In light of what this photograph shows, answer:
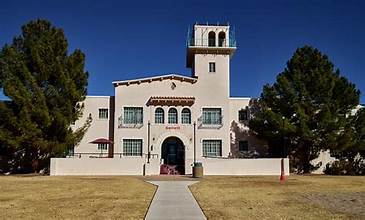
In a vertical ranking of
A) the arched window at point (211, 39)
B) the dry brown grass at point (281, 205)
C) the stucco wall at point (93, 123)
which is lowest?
the dry brown grass at point (281, 205)

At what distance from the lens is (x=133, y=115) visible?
35938 millimetres

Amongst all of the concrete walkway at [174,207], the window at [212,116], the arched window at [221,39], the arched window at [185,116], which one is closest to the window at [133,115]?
the arched window at [185,116]

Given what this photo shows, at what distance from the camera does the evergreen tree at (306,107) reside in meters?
33.2

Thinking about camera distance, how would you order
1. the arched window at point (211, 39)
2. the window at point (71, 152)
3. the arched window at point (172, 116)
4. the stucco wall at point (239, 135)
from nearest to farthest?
the window at point (71, 152), the arched window at point (172, 116), the stucco wall at point (239, 135), the arched window at point (211, 39)

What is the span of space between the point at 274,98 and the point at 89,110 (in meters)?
15.9

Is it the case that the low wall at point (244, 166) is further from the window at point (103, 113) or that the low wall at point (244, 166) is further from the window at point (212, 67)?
the window at point (103, 113)

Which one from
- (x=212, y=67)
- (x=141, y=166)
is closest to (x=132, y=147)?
(x=141, y=166)

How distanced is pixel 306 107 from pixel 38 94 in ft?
70.2

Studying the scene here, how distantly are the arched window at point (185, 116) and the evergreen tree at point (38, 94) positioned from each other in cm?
876

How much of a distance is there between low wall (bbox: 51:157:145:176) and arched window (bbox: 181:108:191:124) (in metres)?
5.93

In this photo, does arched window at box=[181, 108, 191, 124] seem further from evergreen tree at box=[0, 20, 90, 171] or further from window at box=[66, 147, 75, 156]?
window at box=[66, 147, 75, 156]

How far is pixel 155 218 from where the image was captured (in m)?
10.6

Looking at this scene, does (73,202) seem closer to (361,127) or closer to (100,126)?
(100,126)

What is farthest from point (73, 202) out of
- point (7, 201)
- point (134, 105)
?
point (134, 105)
